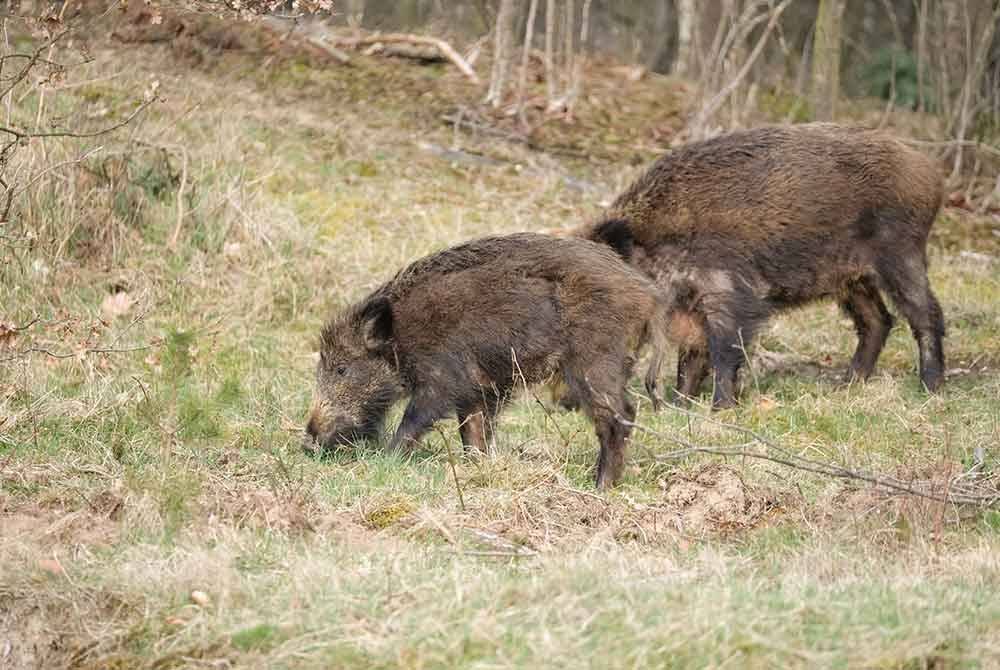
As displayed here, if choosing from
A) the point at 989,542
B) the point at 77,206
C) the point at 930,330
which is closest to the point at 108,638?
the point at 989,542

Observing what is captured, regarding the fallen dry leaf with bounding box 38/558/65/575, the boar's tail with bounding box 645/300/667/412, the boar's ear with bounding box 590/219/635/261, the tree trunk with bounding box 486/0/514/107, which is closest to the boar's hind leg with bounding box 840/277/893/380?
the boar's ear with bounding box 590/219/635/261

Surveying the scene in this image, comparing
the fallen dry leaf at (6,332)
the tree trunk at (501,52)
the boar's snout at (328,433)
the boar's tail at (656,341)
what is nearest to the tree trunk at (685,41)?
the tree trunk at (501,52)

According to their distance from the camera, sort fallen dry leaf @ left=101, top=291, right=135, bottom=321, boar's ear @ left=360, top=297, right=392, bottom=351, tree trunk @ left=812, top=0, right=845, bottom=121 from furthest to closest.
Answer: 1. tree trunk @ left=812, top=0, right=845, bottom=121
2. fallen dry leaf @ left=101, top=291, right=135, bottom=321
3. boar's ear @ left=360, top=297, right=392, bottom=351

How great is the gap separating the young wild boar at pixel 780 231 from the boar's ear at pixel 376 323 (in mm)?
1981

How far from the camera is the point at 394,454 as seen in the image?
7578mm

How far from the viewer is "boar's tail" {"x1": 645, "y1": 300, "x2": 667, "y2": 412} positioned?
765 centimetres

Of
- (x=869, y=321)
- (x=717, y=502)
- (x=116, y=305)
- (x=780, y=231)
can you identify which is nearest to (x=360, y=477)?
(x=717, y=502)

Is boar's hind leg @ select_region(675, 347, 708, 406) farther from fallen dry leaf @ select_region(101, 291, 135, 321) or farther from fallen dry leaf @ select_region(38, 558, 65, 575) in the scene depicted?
fallen dry leaf @ select_region(38, 558, 65, 575)

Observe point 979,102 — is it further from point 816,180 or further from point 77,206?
point 77,206

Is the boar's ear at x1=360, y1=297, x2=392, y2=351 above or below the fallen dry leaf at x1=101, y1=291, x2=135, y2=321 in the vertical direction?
above

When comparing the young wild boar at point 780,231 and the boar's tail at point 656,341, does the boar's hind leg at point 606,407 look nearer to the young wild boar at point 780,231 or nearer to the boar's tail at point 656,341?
the boar's tail at point 656,341

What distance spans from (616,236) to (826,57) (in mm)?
6451

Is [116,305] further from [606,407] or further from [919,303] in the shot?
[919,303]

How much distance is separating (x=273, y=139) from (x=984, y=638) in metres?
9.43
